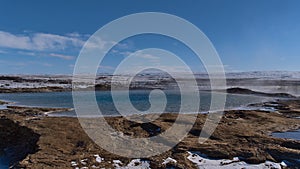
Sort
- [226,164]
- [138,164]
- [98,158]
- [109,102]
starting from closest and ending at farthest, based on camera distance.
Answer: [138,164], [226,164], [98,158], [109,102]

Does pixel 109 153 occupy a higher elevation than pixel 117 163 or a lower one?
higher

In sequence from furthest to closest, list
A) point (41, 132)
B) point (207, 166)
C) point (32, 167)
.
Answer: point (41, 132) → point (207, 166) → point (32, 167)

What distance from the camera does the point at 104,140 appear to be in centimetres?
1151

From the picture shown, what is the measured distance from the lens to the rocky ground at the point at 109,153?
9.06 meters

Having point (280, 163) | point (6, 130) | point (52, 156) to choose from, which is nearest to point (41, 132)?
point (6, 130)

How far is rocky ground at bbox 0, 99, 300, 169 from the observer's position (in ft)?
29.7

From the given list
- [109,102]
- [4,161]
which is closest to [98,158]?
Answer: [4,161]

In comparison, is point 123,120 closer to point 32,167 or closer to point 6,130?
point 6,130

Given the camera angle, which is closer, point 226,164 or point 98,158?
point 226,164

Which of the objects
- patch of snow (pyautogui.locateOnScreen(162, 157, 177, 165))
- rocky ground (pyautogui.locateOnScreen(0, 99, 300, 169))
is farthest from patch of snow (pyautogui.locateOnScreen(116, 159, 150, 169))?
patch of snow (pyautogui.locateOnScreen(162, 157, 177, 165))

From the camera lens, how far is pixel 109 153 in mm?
9914

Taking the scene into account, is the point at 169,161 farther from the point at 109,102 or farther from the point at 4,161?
the point at 109,102

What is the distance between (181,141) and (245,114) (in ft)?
35.4

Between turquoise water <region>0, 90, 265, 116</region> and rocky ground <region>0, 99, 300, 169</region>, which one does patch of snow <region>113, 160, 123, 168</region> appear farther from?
turquoise water <region>0, 90, 265, 116</region>
